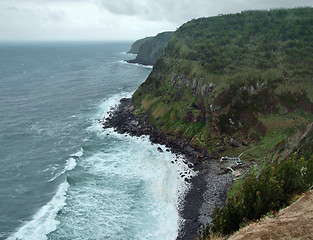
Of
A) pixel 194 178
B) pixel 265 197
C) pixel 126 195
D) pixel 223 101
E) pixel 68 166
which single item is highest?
pixel 223 101

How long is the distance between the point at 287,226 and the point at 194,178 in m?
39.0

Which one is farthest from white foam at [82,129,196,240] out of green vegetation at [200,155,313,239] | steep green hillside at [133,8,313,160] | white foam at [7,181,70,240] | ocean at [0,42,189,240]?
green vegetation at [200,155,313,239]

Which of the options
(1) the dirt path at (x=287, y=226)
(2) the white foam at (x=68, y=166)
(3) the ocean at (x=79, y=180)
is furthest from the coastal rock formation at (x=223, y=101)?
(2) the white foam at (x=68, y=166)

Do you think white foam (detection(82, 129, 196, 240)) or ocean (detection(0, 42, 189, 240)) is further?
white foam (detection(82, 129, 196, 240))

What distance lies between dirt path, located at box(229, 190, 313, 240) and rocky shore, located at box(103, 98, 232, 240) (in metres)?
22.5

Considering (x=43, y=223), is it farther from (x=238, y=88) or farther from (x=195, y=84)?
(x=238, y=88)

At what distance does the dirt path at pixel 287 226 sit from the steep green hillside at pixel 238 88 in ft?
136

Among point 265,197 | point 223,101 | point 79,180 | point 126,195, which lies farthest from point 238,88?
point 79,180

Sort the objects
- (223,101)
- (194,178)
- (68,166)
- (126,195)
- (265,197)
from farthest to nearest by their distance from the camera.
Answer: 1. (223,101)
2. (68,166)
3. (194,178)
4. (126,195)
5. (265,197)

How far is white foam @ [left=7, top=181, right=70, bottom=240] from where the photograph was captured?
4470 cm

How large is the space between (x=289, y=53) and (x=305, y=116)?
1256 inches

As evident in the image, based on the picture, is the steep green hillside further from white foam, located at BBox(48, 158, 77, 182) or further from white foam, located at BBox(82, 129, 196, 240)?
white foam, located at BBox(48, 158, 77, 182)

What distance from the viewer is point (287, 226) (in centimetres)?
2247

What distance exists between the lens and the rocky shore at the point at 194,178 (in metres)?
48.3
